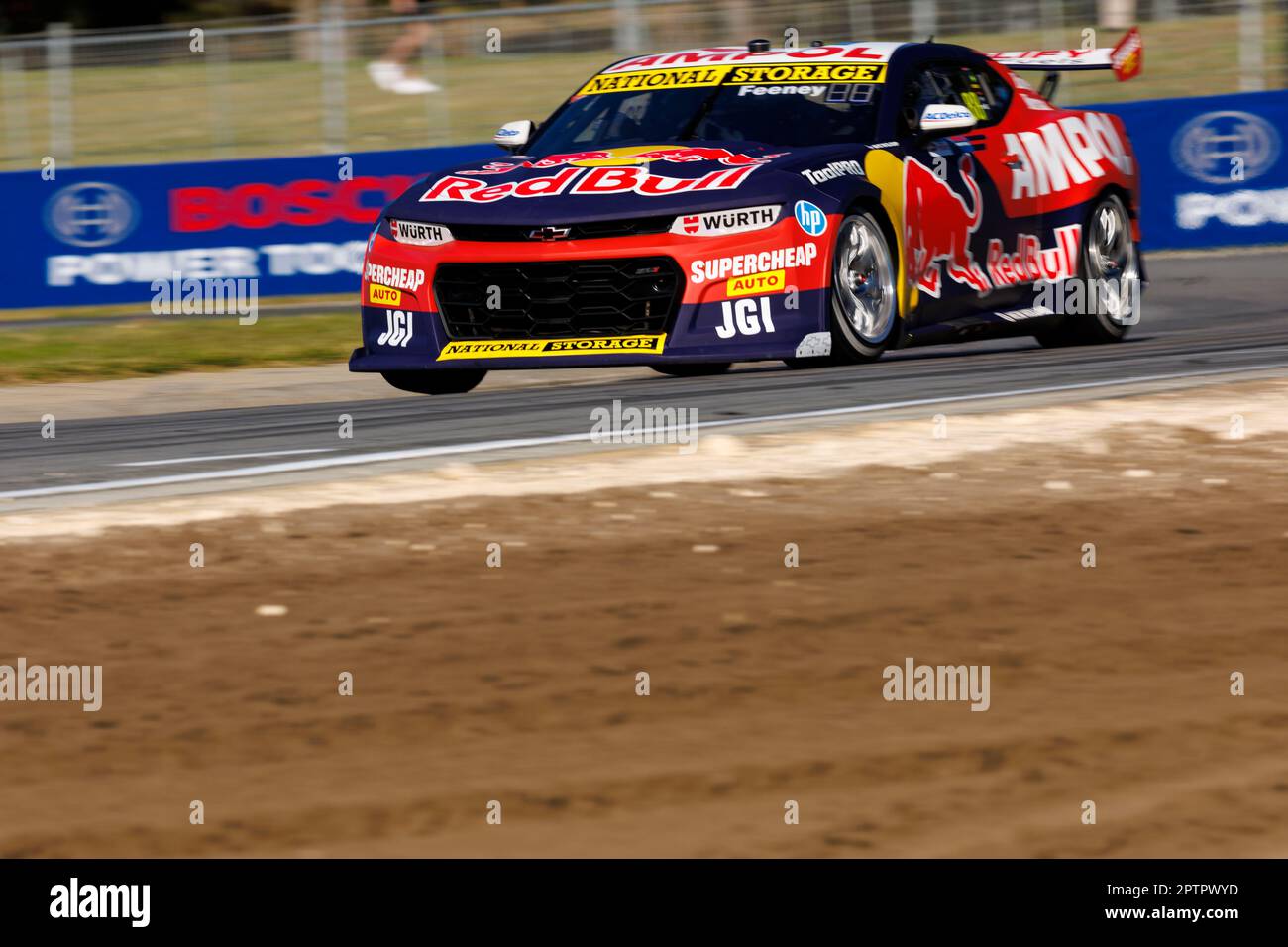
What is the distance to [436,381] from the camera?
1041 cm

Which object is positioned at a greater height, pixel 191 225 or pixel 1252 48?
pixel 1252 48

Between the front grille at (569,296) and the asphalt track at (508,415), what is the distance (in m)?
0.30

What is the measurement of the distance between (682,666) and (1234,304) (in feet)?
33.2

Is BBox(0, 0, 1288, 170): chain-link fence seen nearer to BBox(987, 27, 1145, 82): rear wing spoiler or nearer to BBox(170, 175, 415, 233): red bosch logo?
BBox(170, 175, 415, 233): red bosch logo

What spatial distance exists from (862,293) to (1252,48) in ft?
39.3

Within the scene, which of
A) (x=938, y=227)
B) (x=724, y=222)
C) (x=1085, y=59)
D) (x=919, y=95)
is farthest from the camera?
(x=1085, y=59)

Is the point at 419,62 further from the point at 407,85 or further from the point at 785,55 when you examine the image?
the point at 785,55

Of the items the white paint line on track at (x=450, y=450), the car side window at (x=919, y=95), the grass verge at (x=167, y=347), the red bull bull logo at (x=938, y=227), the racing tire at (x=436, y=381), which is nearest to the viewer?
the white paint line on track at (x=450, y=450)

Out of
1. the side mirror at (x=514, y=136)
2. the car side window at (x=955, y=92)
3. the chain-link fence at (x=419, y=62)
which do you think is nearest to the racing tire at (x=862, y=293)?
the car side window at (x=955, y=92)

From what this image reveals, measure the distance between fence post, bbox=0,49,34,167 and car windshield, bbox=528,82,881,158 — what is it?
11716mm

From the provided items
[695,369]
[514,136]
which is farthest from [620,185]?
[695,369]

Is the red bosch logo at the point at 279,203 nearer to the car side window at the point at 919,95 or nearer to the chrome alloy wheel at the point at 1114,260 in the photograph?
the chrome alloy wheel at the point at 1114,260

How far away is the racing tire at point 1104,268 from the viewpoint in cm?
1116

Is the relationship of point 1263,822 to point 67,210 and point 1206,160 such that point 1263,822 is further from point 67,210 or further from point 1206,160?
point 67,210
